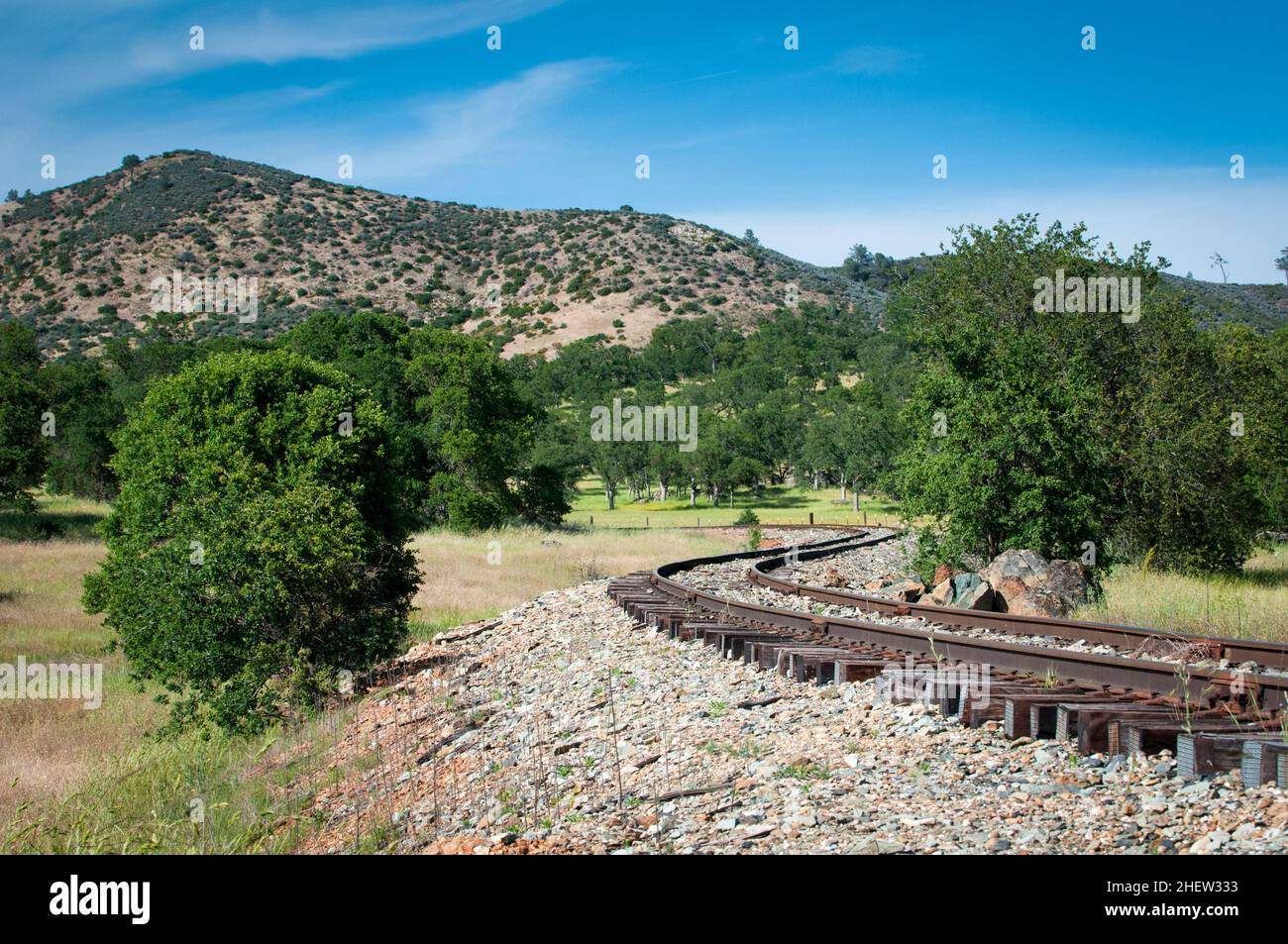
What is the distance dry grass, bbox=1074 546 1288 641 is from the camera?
37.1 ft

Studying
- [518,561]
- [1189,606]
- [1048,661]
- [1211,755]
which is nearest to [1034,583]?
[1189,606]

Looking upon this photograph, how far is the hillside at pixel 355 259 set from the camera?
4087 inches

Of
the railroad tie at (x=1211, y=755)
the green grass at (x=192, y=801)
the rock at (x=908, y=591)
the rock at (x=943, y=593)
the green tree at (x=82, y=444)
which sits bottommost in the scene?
the green grass at (x=192, y=801)

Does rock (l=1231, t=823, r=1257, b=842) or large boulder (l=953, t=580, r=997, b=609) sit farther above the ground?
rock (l=1231, t=823, r=1257, b=842)

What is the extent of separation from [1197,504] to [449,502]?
90.1ft

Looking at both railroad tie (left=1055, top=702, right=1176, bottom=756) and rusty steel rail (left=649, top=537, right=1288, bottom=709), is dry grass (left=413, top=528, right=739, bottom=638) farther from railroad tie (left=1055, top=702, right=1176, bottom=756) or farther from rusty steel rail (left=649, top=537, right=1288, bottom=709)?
railroad tie (left=1055, top=702, right=1176, bottom=756)

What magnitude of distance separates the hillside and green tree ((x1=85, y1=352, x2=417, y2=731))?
82698 mm

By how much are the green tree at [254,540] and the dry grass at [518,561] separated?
3900 millimetres

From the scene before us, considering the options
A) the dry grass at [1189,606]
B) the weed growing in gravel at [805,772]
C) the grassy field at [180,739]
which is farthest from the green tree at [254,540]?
the dry grass at [1189,606]

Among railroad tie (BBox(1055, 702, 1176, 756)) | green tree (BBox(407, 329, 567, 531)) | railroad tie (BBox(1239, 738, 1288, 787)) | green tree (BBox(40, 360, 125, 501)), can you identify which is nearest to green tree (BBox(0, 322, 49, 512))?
green tree (BBox(40, 360, 125, 501))

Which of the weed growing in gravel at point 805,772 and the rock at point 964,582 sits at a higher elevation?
the weed growing in gravel at point 805,772

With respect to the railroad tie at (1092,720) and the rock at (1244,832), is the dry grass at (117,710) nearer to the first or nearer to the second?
the railroad tie at (1092,720)
